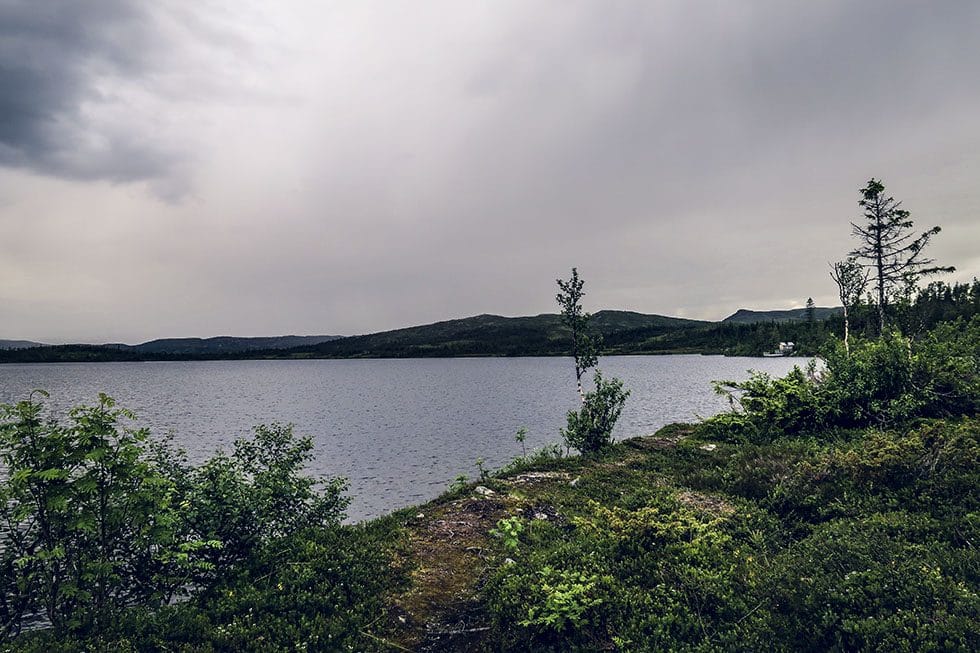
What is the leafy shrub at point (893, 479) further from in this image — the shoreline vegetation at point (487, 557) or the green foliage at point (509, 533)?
the green foliage at point (509, 533)

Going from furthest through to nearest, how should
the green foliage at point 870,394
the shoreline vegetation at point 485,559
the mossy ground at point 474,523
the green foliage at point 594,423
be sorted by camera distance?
the green foliage at point 594,423 → the green foliage at point 870,394 → the mossy ground at point 474,523 → the shoreline vegetation at point 485,559

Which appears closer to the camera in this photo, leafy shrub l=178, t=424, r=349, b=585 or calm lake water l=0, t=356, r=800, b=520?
leafy shrub l=178, t=424, r=349, b=585

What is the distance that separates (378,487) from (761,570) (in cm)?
2174

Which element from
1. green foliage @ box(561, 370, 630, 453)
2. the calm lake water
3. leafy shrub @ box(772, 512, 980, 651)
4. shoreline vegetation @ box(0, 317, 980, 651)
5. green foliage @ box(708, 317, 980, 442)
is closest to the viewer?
leafy shrub @ box(772, 512, 980, 651)

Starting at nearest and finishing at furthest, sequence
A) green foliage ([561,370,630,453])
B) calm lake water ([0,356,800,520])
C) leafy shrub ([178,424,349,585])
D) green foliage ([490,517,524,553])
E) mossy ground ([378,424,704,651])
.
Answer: mossy ground ([378,424,704,651]) < leafy shrub ([178,424,349,585]) < green foliage ([490,517,524,553]) < green foliage ([561,370,630,453]) < calm lake water ([0,356,800,520])

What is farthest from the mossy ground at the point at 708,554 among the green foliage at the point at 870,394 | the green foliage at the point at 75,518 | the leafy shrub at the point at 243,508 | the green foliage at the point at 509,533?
the green foliage at the point at 75,518

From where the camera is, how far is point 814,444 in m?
15.5

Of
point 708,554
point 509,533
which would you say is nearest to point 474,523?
point 509,533

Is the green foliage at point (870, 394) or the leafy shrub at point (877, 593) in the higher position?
the green foliage at point (870, 394)

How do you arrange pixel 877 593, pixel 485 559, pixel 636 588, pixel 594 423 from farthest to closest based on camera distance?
pixel 594 423 < pixel 485 559 < pixel 636 588 < pixel 877 593

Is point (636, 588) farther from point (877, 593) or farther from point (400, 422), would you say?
point (400, 422)

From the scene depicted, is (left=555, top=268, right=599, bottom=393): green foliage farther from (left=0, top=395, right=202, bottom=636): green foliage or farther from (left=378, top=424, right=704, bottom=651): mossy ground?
(left=0, top=395, right=202, bottom=636): green foliage

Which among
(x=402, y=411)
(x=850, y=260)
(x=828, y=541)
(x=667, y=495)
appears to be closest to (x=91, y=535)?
(x=667, y=495)

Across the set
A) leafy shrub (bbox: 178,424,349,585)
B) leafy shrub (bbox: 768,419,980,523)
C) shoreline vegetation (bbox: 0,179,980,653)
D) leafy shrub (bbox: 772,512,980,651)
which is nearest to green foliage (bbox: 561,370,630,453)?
shoreline vegetation (bbox: 0,179,980,653)
